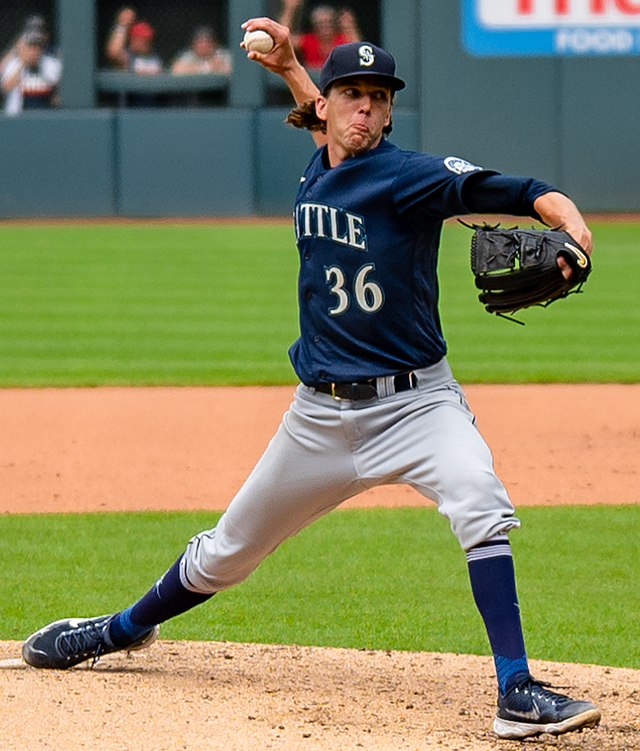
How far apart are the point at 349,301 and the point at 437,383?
30 cm

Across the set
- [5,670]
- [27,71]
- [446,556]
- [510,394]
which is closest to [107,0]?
[27,71]

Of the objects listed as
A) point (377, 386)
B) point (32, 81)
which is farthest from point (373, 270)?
point (32, 81)

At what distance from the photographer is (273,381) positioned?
388 inches

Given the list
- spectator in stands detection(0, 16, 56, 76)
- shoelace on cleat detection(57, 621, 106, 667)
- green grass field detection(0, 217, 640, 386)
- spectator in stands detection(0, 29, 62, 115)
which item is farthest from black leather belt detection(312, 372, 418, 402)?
spectator in stands detection(0, 16, 56, 76)

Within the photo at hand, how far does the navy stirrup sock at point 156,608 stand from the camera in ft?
13.3

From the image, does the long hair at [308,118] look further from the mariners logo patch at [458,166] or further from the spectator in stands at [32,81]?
the spectator in stands at [32,81]

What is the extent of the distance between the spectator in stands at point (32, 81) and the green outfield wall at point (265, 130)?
14.9 inches

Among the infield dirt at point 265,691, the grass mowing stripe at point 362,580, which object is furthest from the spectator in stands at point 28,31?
the grass mowing stripe at point 362,580

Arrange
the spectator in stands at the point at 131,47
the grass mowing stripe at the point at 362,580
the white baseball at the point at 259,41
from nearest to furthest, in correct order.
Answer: the white baseball at the point at 259,41, the grass mowing stripe at the point at 362,580, the spectator in stands at the point at 131,47

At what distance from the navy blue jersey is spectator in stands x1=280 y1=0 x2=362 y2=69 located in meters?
19.2

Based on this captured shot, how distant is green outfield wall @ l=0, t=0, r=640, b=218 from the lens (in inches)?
854

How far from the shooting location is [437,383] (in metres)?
3.79

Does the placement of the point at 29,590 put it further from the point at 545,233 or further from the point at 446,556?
the point at 545,233

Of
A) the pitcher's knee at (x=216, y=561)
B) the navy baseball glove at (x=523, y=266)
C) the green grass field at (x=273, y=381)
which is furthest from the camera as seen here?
the green grass field at (x=273, y=381)
